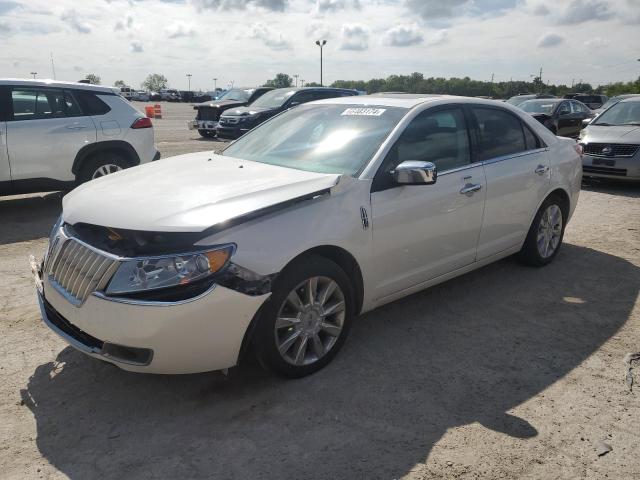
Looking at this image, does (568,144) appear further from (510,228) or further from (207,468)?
(207,468)

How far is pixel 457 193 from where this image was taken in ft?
13.9

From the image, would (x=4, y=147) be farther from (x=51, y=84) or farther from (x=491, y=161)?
(x=491, y=161)

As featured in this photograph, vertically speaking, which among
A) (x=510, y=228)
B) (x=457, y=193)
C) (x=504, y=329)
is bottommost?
(x=504, y=329)

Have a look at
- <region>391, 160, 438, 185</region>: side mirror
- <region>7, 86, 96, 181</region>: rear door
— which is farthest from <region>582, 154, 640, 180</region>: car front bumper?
<region>7, 86, 96, 181</region>: rear door

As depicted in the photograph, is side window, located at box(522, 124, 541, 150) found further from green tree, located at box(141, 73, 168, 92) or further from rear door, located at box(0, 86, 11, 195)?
green tree, located at box(141, 73, 168, 92)

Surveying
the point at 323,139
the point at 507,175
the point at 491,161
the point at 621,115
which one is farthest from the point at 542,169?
the point at 621,115

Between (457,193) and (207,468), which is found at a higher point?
(457,193)

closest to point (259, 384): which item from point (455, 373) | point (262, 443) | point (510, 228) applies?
point (262, 443)

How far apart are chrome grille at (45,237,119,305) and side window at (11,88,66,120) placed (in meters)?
4.76

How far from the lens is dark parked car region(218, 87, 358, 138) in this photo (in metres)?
16.1

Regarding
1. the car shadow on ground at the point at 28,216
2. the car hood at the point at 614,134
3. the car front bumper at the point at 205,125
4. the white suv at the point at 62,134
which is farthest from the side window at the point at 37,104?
the car front bumper at the point at 205,125

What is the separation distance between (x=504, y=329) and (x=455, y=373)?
0.86m

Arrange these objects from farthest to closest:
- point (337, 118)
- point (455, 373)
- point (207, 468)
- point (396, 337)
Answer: point (337, 118) → point (396, 337) → point (455, 373) → point (207, 468)

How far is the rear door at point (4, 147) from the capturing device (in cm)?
701
